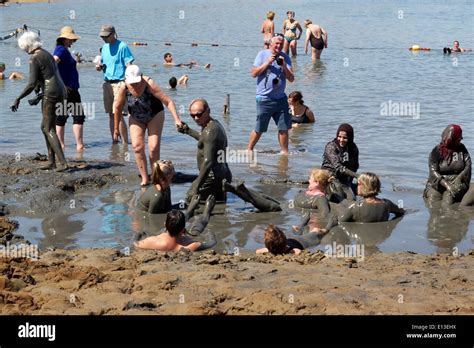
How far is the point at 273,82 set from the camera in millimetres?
13875

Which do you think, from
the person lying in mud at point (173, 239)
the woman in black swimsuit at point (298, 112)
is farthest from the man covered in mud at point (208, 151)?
the woman in black swimsuit at point (298, 112)

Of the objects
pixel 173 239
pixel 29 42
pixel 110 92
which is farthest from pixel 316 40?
pixel 173 239

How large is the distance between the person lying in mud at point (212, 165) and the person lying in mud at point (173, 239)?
1.46 meters

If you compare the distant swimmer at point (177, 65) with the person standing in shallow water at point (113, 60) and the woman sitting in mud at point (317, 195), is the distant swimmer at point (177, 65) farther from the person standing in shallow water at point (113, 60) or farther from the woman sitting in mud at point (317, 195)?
the woman sitting in mud at point (317, 195)

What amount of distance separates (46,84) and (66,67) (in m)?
1.52

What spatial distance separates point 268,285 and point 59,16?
42.3 m

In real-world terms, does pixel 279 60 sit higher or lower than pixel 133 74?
higher

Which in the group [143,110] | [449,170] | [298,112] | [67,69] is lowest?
[449,170]

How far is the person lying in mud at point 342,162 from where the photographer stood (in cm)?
1180

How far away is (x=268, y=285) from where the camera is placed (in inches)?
311

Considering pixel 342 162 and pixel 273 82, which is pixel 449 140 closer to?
pixel 342 162
